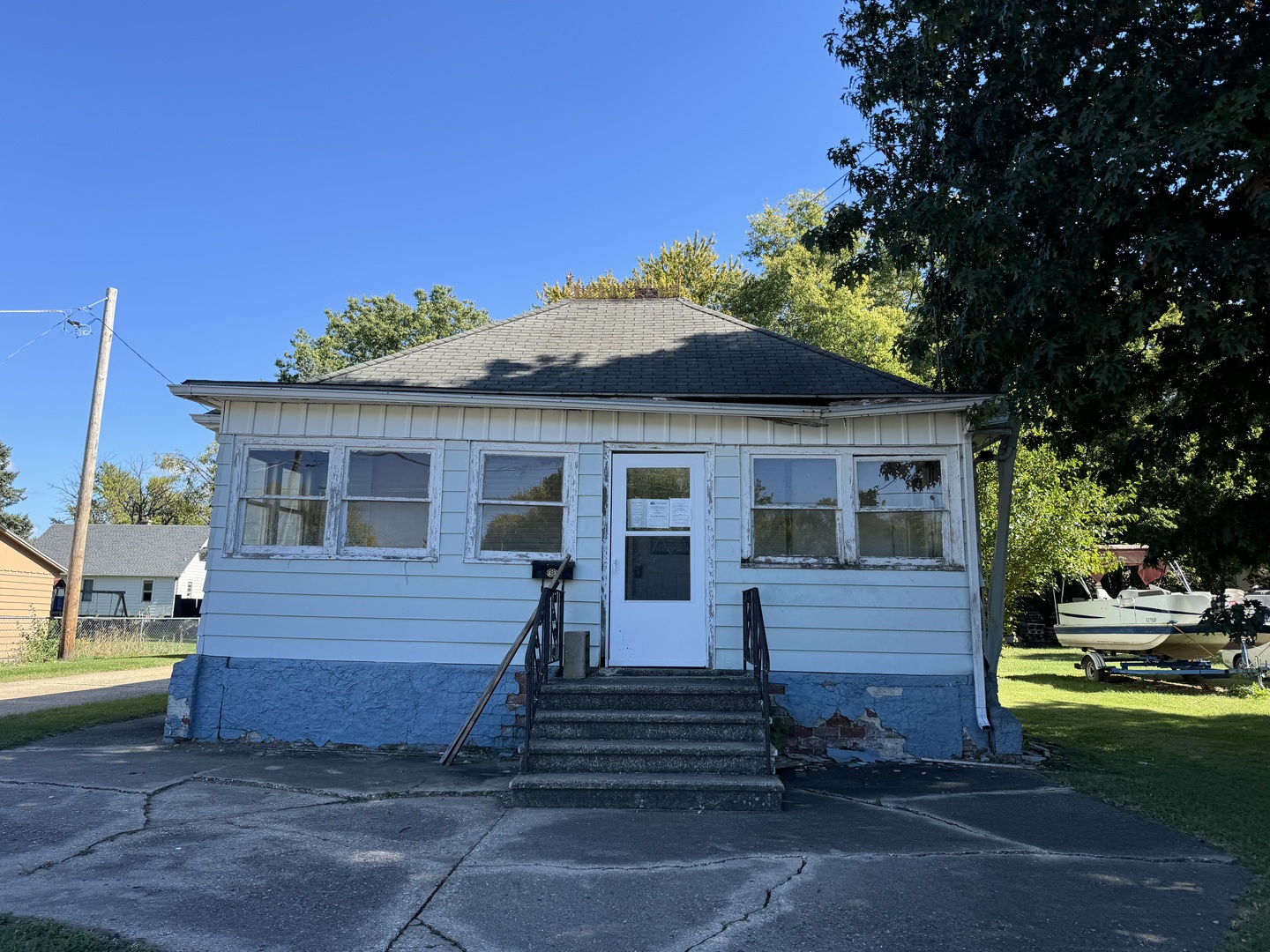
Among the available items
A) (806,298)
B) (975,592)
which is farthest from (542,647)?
(806,298)

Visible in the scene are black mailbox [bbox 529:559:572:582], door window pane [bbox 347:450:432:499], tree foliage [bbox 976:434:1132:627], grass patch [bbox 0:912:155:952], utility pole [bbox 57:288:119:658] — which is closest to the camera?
grass patch [bbox 0:912:155:952]

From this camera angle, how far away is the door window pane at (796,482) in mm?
8109

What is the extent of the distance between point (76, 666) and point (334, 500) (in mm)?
14017

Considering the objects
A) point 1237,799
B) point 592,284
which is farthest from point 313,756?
point 592,284

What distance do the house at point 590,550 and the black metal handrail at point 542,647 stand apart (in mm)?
341

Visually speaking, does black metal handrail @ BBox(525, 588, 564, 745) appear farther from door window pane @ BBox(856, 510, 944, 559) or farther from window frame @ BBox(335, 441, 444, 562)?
door window pane @ BBox(856, 510, 944, 559)

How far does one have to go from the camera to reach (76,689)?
13.0 m

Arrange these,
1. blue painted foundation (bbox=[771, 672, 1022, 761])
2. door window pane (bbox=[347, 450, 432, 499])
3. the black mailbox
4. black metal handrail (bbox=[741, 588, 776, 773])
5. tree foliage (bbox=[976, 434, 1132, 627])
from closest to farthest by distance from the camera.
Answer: black metal handrail (bbox=[741, 588, 776, 773]), blue painted foundation (bbox=[771, 672, 1022, 761]), the black mailbox, door window pane (bbox=[347, 450, 432, 499]), tree foliage (bbox=[976, 434, 1132, 627])

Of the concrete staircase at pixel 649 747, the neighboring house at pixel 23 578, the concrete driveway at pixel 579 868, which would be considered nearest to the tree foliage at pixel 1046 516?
the concrete driveway at pixel 579 868

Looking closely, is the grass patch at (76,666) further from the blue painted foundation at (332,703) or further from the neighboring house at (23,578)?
the blue painted foundation at (332,703)

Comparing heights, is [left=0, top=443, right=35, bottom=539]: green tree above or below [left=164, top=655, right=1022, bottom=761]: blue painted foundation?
above

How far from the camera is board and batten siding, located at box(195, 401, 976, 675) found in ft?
25.6

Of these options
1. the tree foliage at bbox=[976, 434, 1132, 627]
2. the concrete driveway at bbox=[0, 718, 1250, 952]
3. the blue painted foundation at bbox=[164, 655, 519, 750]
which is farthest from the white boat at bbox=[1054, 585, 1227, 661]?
the blue painted foundation at bbox=[164, 655, 519, 750]

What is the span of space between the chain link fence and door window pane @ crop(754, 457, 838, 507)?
19897mm
